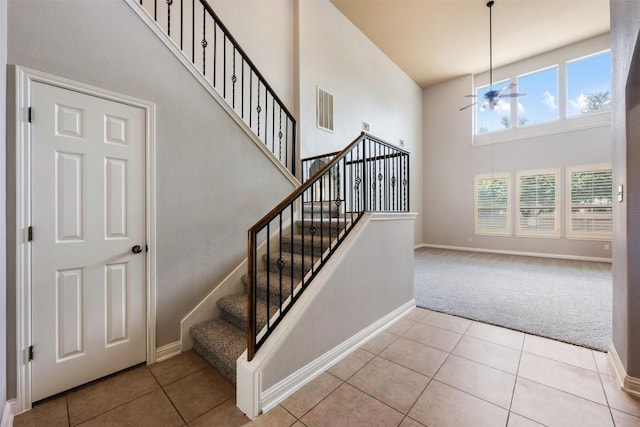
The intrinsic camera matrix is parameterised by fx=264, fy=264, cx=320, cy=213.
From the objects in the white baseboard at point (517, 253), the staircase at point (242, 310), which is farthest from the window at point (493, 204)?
the staircase at point (242, 310)

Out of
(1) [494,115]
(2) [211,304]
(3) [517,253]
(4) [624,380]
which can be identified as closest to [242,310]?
(2) [211,304]

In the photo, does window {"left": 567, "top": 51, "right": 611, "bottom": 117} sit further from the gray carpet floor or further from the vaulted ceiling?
the gray carpet floor

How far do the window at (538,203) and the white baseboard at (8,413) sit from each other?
356 inches

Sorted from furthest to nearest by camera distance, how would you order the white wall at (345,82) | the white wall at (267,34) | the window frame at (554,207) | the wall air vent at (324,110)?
the window frame at (554,207), the wall air vent at (324,110), the white wall at (345,82), the white wall at (267,34)

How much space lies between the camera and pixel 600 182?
604cm

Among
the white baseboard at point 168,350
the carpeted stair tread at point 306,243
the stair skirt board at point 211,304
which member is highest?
the carpeted stair tread at point 306,243

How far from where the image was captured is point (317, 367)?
6.79 ft

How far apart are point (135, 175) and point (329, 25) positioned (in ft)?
15.5

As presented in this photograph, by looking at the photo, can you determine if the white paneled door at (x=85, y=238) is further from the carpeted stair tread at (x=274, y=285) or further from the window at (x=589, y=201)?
the window at (x=589, y=201)

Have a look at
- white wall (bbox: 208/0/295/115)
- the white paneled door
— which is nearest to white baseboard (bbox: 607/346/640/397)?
the white paneled door

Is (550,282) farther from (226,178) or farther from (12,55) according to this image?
(12,55)

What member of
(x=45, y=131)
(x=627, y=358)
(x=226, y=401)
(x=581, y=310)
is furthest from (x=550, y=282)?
(x=45, y=131)

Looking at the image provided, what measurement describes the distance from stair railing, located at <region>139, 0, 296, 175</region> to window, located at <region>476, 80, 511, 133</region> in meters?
6.15

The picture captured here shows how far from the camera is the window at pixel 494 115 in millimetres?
7332
